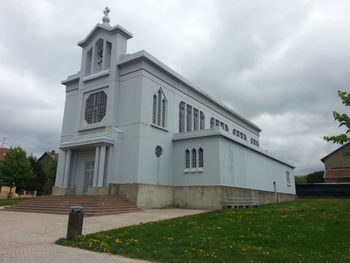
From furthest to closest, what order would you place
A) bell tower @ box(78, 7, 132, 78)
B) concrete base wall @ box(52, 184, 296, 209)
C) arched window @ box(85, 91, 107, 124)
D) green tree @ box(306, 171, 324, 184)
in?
1. green tree @ box(306, 171, 324, 184)
2. bell tower @ box(78, 7, 132, 78)
3. arched window @ box(85, 91, 107, 124)
4. concrete base wall @ box(52, 184, 296, 209)

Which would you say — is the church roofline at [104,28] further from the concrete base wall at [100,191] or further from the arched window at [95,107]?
the concrete base wall at [100,191]

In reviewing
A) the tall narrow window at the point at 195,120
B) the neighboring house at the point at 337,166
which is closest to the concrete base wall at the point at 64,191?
the tall narrow window at the point at 195,120

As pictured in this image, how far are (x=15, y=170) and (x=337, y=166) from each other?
55721mm

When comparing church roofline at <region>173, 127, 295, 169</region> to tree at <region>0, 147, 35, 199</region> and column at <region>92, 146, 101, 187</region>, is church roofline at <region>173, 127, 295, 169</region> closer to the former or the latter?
column at <region>92, 146, 101, 187</region>

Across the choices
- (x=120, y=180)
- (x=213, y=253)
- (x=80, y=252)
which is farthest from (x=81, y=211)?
(x=120, y=180)

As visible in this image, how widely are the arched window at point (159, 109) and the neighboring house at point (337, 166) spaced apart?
41.2 meters

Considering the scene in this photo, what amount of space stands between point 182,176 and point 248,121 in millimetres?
24585

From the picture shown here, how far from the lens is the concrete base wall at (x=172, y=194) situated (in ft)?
72.8

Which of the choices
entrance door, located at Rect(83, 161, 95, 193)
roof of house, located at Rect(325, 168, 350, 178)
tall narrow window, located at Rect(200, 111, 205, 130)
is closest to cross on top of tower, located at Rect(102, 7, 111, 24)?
tall narrow window, located at Rect(200, 111, 205, 130)

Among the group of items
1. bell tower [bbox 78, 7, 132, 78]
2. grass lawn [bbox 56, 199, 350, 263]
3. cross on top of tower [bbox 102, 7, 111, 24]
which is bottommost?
grass lawn [bbox 56, 199, 350, 263]

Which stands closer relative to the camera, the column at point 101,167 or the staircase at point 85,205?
the staircase at point 85,205

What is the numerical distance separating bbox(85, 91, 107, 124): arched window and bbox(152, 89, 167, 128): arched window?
4494 millimetres

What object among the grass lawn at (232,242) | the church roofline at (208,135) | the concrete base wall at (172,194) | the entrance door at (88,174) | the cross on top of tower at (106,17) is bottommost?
the grass lawn at (232,242)

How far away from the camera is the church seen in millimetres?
23203
